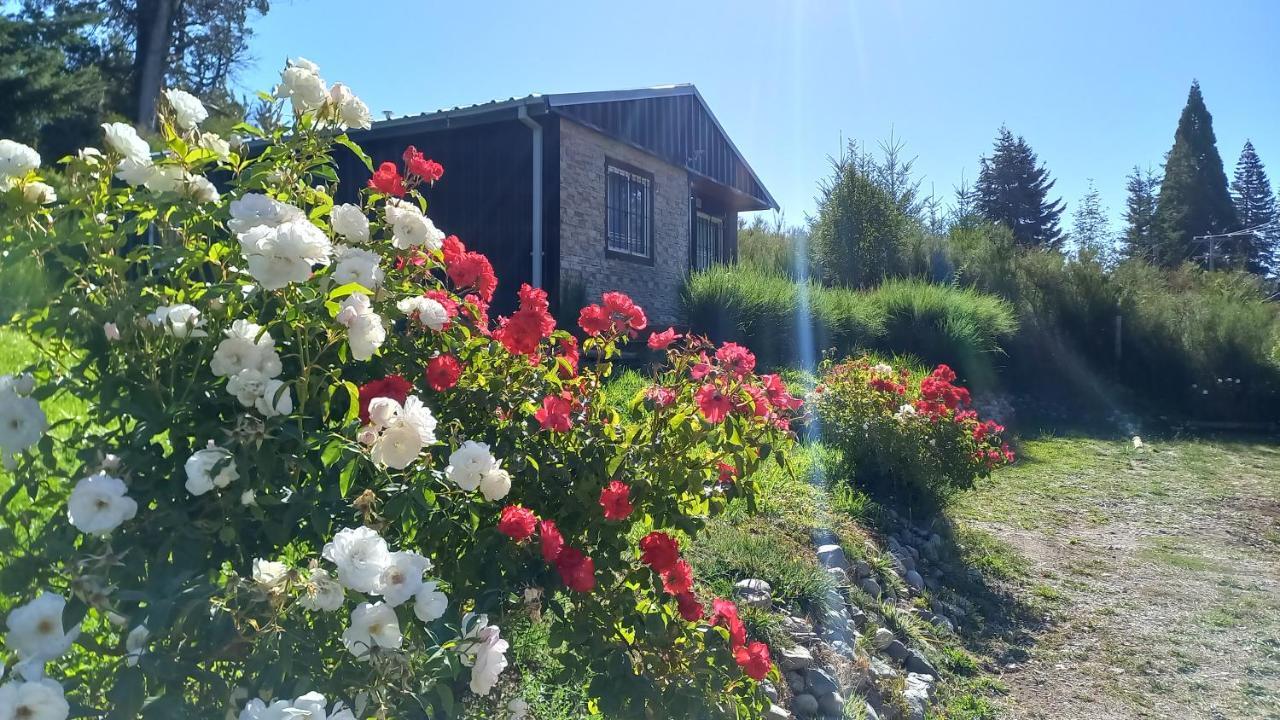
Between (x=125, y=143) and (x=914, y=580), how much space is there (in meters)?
4.38

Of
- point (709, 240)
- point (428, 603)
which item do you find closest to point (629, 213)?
point (709, 240)

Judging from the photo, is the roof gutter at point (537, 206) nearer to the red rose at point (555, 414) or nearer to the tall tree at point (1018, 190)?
the red rose at point (555, 414)

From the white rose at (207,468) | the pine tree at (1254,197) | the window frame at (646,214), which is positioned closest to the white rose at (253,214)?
the white rose at (207,468)

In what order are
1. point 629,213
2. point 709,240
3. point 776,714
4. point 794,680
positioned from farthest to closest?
point 709,240, point 629,213, point 794,680, point 776,714

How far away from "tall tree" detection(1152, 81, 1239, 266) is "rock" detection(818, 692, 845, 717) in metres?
46.4

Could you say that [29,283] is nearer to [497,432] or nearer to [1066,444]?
[497,432]

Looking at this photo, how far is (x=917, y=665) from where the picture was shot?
13.0 ft

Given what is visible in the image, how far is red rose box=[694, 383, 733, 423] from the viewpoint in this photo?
230 centimetres

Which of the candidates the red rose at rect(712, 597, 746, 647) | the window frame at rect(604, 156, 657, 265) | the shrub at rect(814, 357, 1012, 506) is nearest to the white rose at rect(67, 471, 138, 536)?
the red rose at rect(712, 597, 746, 647)

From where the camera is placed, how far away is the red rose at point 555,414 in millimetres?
2123

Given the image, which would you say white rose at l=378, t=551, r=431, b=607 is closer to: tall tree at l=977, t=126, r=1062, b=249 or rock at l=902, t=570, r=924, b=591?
rock at l=902, t=570, r=924, b=591

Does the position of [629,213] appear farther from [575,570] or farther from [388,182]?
[575,570]

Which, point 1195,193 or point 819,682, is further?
point 1195,193

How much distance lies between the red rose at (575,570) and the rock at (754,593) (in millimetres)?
1797
